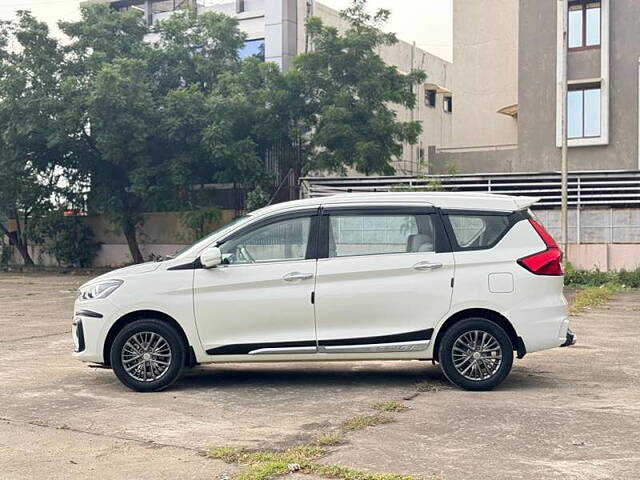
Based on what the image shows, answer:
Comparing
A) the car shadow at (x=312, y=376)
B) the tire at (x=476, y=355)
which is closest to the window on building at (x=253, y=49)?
the car shadow at (x=312, y=376)

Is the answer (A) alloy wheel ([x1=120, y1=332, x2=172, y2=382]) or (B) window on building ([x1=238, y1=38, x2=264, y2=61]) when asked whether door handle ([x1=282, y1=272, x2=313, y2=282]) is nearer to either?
(A) alloy wheel ([x1=120, y1=332, x2=172, y2=382])

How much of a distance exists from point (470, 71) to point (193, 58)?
36.6 ft

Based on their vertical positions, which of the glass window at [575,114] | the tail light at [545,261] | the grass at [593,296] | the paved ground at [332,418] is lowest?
the paved ground at [332,418]

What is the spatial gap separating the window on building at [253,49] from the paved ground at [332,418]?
2245 cm

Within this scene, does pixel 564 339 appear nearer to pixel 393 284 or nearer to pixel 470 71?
pixel 393 284

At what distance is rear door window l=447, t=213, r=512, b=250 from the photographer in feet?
28.3

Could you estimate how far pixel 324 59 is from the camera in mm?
27531

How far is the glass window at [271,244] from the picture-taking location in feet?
28.3

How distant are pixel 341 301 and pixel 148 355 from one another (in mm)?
1997

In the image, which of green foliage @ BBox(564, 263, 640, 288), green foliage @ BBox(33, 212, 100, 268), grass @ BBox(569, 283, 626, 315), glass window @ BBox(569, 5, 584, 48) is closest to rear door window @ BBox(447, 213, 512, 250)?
grass @ BBox(569, 283, 626, 315)

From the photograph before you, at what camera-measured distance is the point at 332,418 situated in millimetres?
7344

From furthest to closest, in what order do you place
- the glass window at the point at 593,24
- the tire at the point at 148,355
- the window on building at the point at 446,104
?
the window on building at the point at 446,104, the glass window at the point at 593,24, the tire at the point at 148,355

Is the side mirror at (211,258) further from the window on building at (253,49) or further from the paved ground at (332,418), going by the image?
the window on building at (253,49)

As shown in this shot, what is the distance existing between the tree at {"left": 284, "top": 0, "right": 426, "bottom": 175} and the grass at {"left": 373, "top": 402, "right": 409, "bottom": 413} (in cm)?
1913
